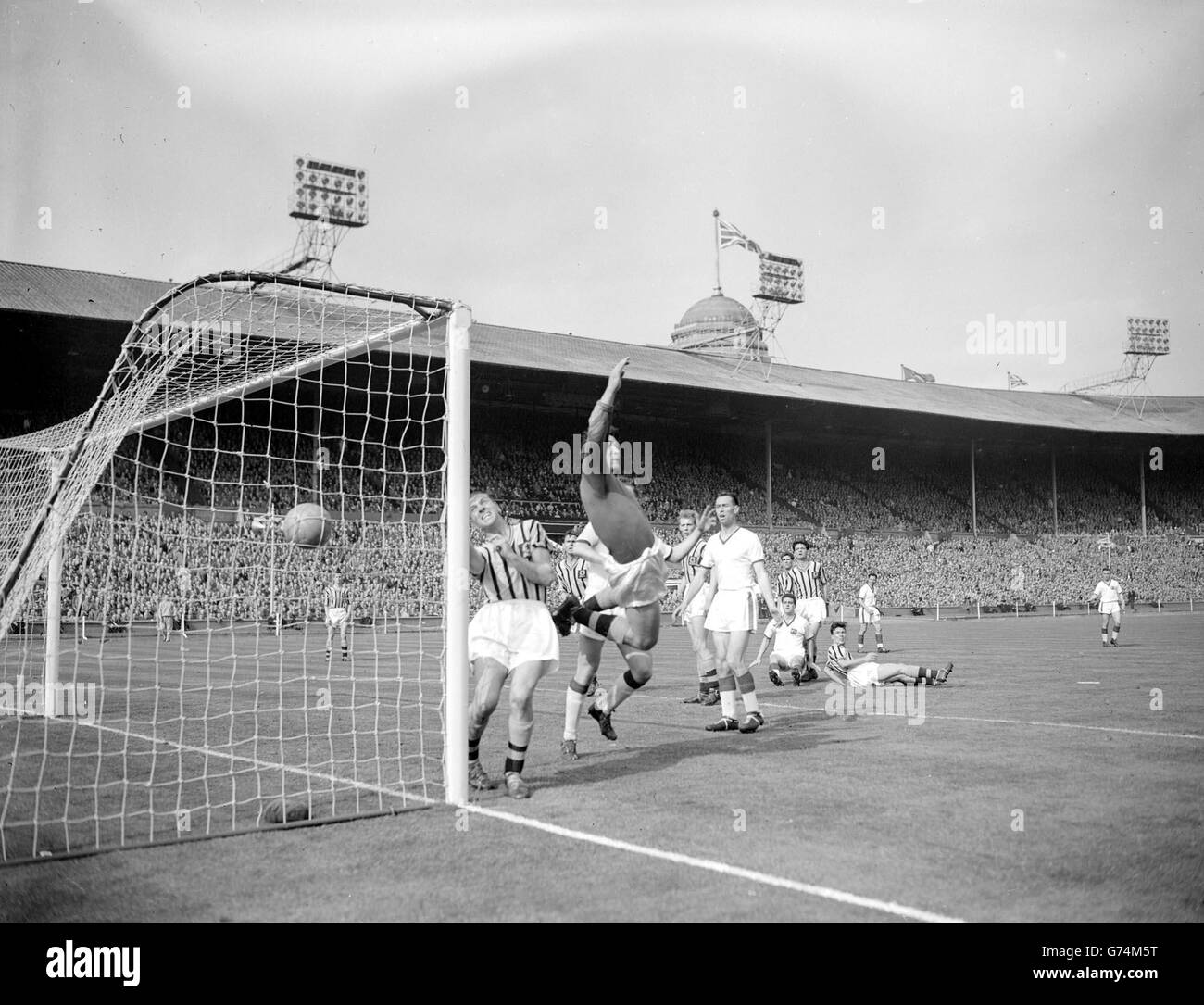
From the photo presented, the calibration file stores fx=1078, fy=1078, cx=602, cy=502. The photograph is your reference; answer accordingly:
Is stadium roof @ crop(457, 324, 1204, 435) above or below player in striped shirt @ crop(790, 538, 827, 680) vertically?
above

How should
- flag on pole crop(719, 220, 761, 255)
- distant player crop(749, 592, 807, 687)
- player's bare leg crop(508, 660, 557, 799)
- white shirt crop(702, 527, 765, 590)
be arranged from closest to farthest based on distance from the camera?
player's bare leg crop(508, 660, 557, 799) → white shirt crop(702, 527, 765, 590) → distant player crop(749, 592, 807, 687) → flag on pole crop(719, 220, 761, 255)

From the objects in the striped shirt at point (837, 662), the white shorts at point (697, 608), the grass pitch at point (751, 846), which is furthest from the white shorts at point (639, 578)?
the striped shirt at point (837, 662)

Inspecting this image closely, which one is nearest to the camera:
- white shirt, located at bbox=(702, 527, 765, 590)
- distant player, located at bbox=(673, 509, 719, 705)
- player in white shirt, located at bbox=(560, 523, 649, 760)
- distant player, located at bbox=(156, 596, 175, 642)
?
player in white shirt, located at bbox=(560, 523, 649, 760)

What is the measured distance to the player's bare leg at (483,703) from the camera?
7.06 meters

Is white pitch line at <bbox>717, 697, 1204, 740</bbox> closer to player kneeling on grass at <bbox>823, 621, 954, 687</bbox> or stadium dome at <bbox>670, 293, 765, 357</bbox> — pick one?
player kneeling on grass at <bbox>823, 621, 954, 687</bbox>

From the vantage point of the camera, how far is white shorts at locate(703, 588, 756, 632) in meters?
10.2

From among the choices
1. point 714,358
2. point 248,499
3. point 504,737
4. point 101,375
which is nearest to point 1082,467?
point 714,358

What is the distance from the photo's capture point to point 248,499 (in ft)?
122

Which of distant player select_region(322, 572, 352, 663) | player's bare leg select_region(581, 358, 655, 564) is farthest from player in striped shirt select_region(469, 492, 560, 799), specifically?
distant player select_region(322, 572, 352, 663)

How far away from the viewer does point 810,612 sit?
14.9m

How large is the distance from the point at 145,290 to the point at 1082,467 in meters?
49.7

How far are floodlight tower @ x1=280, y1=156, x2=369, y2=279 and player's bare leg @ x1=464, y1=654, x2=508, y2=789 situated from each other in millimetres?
37723

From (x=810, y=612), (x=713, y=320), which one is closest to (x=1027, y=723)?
(x=810, y=612)

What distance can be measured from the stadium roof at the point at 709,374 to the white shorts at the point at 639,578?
18.3 m
